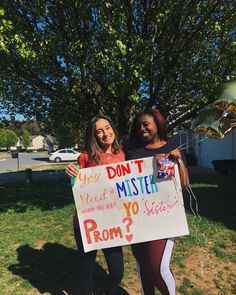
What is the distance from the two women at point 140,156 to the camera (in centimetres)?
288

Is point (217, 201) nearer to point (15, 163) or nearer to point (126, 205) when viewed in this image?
point (126, 205)

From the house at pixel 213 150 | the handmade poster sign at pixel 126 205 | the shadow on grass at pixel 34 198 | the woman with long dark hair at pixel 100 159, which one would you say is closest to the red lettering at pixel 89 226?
the handmade poster sign at pixel 126 205

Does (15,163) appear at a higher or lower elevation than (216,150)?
lower

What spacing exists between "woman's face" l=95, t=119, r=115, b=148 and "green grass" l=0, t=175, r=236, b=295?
4.63ft

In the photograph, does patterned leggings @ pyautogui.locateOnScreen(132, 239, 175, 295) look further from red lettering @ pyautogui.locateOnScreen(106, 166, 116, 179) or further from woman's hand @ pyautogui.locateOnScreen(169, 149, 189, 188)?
red lettering @ pyautogui.locateOnScreen(106, 166, 116, 179)

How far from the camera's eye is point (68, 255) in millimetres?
5129

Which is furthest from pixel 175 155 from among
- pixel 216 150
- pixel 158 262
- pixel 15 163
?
pixel 15 163

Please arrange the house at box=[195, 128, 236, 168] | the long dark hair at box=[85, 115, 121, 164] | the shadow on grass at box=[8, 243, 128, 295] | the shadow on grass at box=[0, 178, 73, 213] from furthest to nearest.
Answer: the house at box=[195, 128, 236, 168] → the shadow on grass at box=[0, 178, 73, 213] → the shadow on grass at box=[8, 243, 128, 295] → the long dark hair at box=[85, 115, 121, 164]

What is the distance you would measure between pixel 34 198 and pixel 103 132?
7879mm

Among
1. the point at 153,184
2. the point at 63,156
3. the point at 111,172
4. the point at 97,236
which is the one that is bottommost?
the point at 63,156

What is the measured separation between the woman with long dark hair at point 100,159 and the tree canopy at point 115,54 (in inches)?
115

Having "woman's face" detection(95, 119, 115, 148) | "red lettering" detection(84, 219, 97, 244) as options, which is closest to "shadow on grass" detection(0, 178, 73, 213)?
"red lettering" detection(84, 219, 97, 244)

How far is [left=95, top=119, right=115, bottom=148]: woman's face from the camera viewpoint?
3.13m

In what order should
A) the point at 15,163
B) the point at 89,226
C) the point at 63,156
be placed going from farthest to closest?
the point at 15,163 → the point at 63,156 → the point at 89,226
